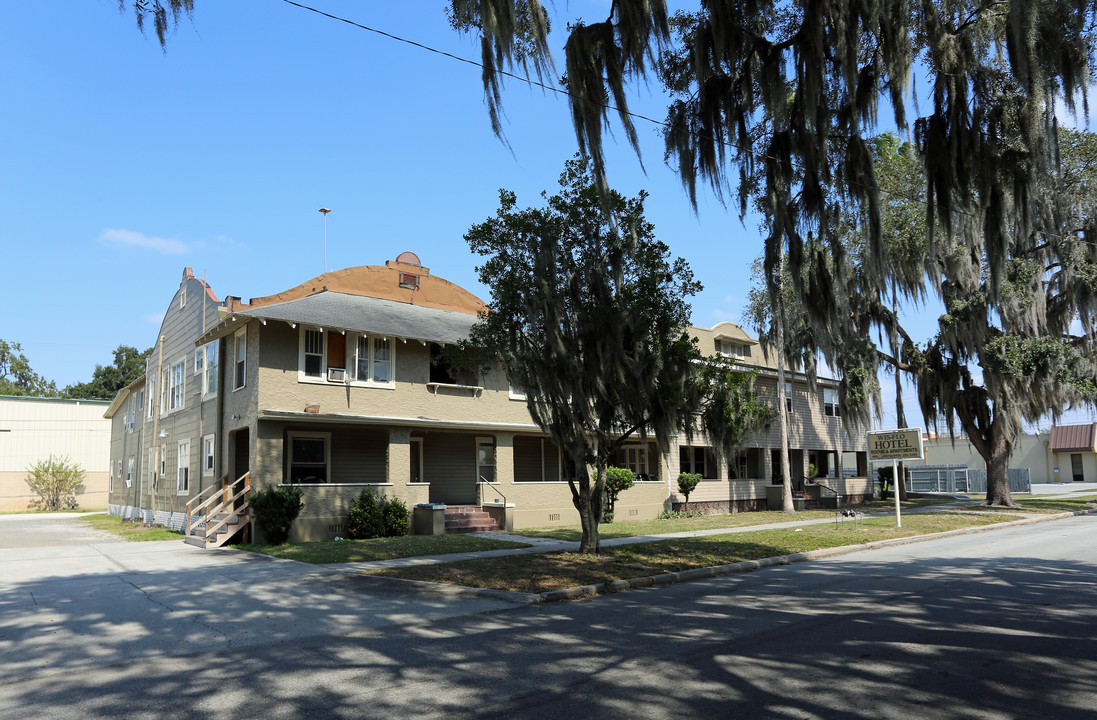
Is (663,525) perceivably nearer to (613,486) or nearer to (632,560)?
(613,486)

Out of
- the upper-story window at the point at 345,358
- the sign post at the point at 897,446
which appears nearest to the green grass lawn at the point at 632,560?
the sign post at the point at 897,446

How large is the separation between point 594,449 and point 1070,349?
19186mm

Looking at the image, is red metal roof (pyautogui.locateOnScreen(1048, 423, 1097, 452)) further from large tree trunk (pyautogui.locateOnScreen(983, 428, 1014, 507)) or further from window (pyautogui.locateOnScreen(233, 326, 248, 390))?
window (pyautogui.locateOnScreen(233, 326, 248, 390))

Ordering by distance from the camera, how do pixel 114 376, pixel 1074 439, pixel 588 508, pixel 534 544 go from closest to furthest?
pixel 588 508 → pixel 534 544 → pixel 1074 439 → pixel 114 376

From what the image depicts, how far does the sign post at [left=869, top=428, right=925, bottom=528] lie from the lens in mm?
20516

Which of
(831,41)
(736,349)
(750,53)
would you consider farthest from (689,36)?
(736,349)

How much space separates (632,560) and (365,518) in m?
8.13

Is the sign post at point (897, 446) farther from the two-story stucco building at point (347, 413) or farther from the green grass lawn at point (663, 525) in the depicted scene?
the two-story stucco building at point (347, 413)

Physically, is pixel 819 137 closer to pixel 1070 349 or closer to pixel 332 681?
pixel 332 681

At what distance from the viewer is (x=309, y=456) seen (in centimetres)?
2103

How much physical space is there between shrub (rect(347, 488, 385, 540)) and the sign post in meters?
13.9

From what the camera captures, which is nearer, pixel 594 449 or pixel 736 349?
pixel 594 449

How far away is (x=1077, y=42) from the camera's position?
8.01 meters

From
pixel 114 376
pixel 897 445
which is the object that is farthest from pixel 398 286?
pixel 114 376
